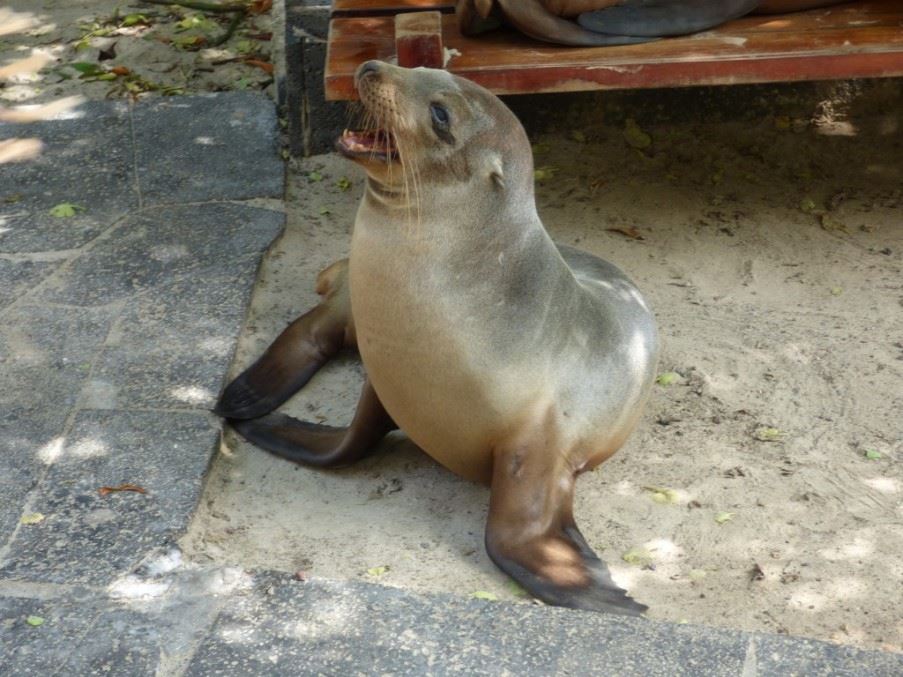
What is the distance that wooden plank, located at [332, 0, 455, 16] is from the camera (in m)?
5.60

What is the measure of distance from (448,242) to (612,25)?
172 centimetres

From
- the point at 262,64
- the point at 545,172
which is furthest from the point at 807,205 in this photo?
the point at 262,64

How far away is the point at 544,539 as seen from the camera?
3.78m

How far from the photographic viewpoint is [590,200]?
5.89 m

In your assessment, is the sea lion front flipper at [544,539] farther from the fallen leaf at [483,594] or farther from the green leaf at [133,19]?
the green leaf at [133,19]

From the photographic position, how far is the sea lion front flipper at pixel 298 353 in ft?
14.8

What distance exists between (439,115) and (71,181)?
8.32 ft

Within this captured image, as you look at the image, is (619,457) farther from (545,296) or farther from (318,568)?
(318,568)

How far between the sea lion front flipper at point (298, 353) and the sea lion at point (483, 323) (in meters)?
0.61

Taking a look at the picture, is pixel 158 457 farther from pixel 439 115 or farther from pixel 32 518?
pixel 439 115

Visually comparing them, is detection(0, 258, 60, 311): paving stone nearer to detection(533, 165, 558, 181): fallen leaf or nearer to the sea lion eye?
the sea lion eye

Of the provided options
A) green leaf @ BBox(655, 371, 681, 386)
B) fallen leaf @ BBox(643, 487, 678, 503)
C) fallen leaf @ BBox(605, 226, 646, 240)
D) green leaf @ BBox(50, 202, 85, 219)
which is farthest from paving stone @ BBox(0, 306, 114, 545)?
fallen leaf @ BBox(605, 226, 646, 240)

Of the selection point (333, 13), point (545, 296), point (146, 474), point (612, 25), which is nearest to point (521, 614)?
point (545, 296)

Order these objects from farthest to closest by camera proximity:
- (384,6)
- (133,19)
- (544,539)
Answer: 1. (133,19)
2. (384,6)
3. (544,539)
